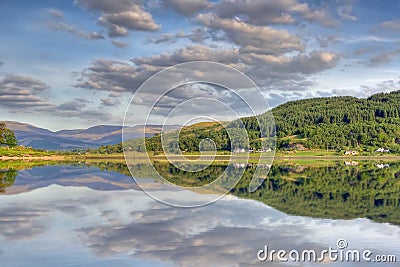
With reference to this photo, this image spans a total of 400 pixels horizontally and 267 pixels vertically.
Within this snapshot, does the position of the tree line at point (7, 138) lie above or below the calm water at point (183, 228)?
above

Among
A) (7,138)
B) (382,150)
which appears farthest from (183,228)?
(382,150)

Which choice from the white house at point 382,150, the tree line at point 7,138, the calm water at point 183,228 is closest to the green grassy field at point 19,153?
the tree line at point 7,138

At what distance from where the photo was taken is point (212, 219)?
80.3 ft

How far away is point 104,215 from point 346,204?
1565 centimetres

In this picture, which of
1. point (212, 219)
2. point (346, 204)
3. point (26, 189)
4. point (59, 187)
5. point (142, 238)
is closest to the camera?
point (142, 238)

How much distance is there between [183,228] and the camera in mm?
21672

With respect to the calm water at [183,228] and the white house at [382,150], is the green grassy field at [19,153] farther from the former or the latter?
the white house at [382,150]

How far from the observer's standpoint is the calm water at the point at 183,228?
16.5m

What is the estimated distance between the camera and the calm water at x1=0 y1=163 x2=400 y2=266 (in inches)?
651

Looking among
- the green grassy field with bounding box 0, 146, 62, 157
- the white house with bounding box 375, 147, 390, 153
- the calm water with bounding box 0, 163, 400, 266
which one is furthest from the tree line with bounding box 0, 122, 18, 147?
the white house with bounding box 375, 147, 390, 153

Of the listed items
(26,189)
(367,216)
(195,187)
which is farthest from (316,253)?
(26,189)

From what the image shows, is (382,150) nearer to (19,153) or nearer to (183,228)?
(19,153)

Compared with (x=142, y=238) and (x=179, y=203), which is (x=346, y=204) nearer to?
(x=179, y=203)

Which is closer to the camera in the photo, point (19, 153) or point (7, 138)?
point (19, 153)
